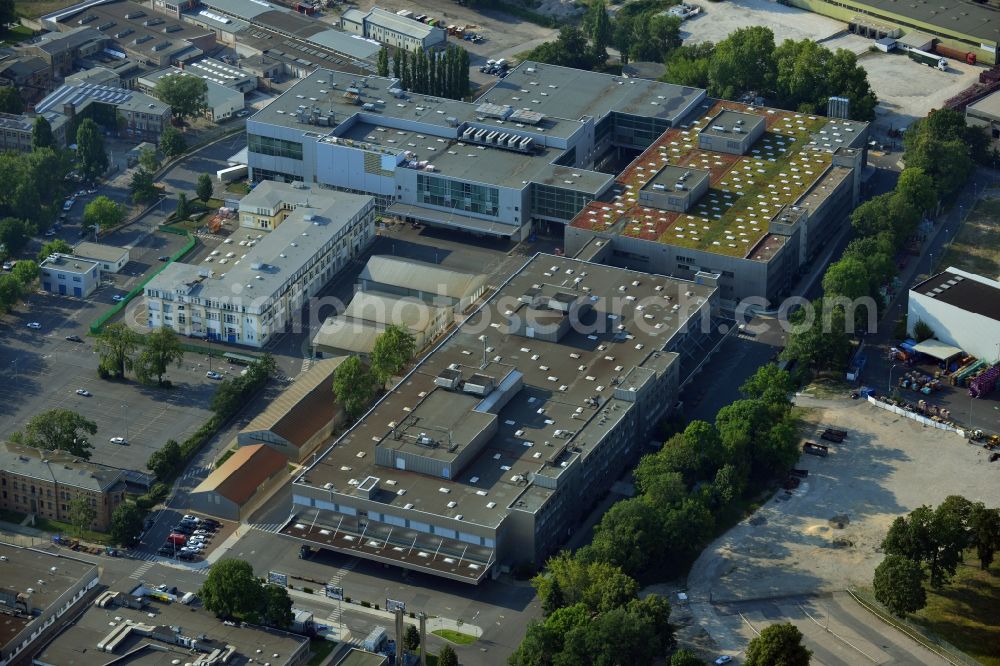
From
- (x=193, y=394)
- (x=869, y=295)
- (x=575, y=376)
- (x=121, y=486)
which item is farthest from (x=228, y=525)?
(x=869, y=295)

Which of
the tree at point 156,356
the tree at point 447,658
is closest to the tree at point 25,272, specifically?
the tree at point 156,356

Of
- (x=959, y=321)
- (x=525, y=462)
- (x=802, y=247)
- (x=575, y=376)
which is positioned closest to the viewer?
(x=525, y=462)

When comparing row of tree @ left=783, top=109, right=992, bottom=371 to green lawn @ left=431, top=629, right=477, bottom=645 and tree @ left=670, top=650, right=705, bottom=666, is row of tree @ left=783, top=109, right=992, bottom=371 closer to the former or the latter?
tree @ left=670, top=650, right=705, bottom=666

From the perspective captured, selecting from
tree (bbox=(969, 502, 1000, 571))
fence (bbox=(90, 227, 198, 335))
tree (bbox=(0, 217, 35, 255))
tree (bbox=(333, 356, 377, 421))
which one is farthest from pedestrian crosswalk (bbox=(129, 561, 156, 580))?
tree (bbox=(969, 502, 1000, 571))

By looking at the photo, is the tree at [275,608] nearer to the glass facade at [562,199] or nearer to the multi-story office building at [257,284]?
the multi-story office building at [257,284]

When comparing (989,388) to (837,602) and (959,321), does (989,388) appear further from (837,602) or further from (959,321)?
(837,602)

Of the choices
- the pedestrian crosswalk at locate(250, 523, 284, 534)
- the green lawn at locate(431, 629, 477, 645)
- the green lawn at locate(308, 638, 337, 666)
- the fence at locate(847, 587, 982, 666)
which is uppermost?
the fence at locate(847, 587, 982, 666)

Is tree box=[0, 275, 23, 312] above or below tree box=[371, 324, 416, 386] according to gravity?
below
